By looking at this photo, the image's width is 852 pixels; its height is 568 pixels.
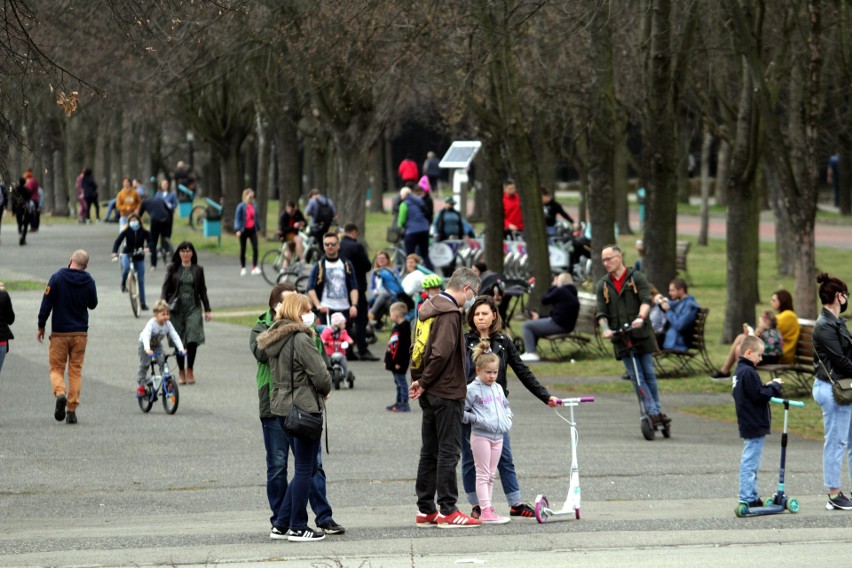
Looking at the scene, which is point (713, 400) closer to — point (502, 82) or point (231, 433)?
point (231, 433)

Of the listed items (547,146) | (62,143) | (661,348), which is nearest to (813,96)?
(661,348)

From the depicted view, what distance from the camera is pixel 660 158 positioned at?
Answer: 873 inches

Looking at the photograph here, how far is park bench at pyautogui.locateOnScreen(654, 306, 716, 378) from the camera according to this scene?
2000 centimetres

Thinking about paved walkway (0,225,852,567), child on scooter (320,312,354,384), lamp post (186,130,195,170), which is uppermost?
lamp post (186,130,195,170)

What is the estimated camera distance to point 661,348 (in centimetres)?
2078

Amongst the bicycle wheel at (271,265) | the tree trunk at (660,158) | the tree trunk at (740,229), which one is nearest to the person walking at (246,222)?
the bicycle wheel at (271,265)

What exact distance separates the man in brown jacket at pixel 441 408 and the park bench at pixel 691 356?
9.55 meters

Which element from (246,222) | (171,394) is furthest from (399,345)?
(246,222)

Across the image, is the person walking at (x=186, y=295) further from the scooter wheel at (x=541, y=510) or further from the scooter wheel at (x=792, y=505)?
the scooter wheel at (x=792, y=505)

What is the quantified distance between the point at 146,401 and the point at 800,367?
284 inches

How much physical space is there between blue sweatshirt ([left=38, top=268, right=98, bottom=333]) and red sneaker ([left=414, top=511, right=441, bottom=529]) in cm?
682

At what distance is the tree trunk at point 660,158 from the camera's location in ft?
70.1

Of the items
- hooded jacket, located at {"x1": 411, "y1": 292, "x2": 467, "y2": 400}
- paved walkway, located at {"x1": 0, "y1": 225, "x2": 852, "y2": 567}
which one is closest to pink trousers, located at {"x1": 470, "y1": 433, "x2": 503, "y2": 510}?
paved walkway, located at {"x1": 0, "y1": 225, "x2": 852, "y2": 567}

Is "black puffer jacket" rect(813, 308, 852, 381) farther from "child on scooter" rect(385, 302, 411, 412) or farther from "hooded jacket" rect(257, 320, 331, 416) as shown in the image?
"child on scooter" rect(385, 302, 411, 412)
